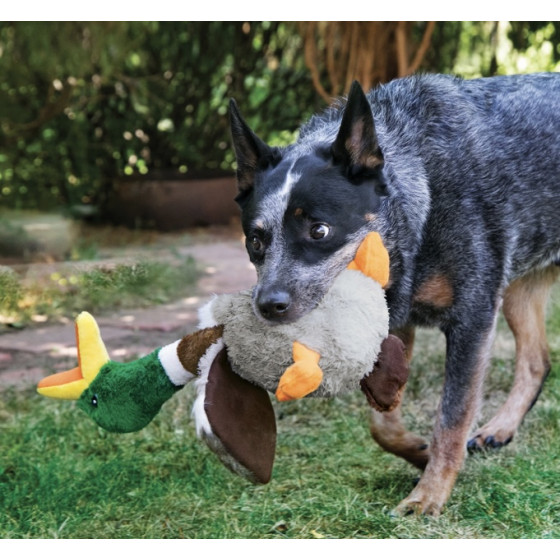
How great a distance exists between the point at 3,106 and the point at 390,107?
527 centimetres

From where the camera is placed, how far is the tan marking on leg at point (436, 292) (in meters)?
2.95

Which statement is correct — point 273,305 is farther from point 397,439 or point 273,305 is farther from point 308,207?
point 397,439

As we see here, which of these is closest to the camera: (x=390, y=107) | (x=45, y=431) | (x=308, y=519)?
(x=308, y=519)

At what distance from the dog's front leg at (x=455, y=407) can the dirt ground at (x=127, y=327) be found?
3.26ft

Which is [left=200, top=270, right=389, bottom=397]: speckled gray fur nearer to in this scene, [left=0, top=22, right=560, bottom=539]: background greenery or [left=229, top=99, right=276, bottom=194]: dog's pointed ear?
[left=229, top=99, right=276, bottom=194]: dog's pointed ear

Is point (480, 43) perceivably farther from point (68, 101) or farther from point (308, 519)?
point (308, 519)

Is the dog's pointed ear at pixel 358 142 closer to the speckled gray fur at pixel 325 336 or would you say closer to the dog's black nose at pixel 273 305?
the speckled gray fur at pixel 325 336

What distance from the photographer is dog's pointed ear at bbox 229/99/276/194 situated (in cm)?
280

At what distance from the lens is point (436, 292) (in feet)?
9.70

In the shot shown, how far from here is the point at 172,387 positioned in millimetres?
2576

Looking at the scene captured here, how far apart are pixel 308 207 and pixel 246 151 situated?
1.34 ft

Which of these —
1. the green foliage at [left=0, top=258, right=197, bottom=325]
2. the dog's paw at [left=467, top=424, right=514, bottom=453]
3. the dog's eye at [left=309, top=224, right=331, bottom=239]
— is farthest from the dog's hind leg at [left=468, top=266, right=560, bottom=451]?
the green foliage at [left=0, top=258, right=197, bottom=325]

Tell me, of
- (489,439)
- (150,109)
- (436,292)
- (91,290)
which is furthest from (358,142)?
(150,109)
